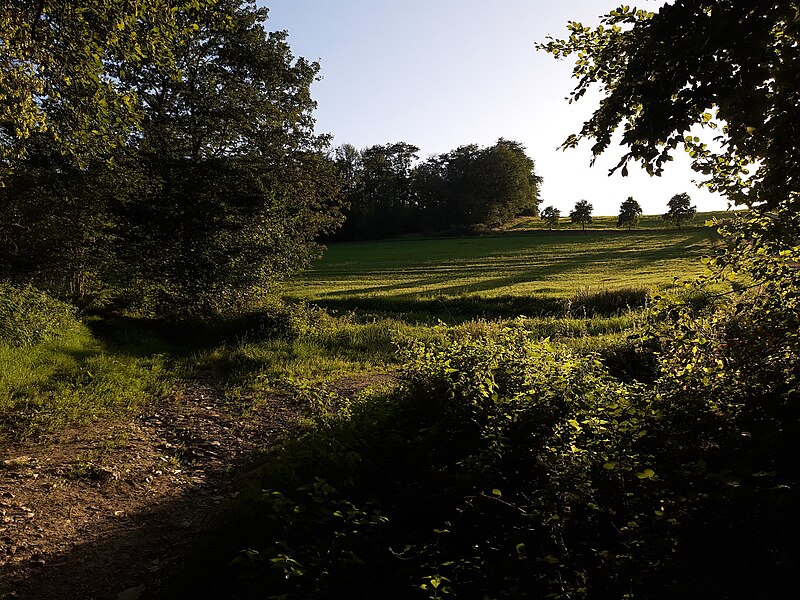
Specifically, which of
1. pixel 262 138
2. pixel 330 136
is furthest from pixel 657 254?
pixel 262 138

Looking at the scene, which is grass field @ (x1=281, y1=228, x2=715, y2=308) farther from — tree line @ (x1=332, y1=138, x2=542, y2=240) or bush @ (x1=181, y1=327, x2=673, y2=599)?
tree line @ (x1=332, y1=138, x2=542, y2=240)

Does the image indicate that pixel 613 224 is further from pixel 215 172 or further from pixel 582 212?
pixel 215 172

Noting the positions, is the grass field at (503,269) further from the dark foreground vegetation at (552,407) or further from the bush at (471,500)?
the bush at (471,500)

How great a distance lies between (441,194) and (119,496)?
93311 mm

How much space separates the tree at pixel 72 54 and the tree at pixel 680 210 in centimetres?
7478

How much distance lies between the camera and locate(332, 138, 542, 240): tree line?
91.1 metres

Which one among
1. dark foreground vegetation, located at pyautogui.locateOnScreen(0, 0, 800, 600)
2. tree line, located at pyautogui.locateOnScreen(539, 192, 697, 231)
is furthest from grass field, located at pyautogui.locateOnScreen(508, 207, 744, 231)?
dark foreground vegetation, located at pyautogui.locateOnScreen(0, 0, 800, 600)

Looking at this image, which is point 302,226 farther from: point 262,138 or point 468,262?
point 468,262

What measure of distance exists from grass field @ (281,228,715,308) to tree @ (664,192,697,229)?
3.26 m

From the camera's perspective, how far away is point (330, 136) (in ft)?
66.1

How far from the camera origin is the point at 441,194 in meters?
95.8

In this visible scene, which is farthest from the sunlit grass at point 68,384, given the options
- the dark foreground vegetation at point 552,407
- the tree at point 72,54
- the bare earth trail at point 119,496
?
the tree at point 72,54

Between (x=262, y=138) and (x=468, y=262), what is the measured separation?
103 feet

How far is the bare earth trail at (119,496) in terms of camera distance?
487 centimetres
